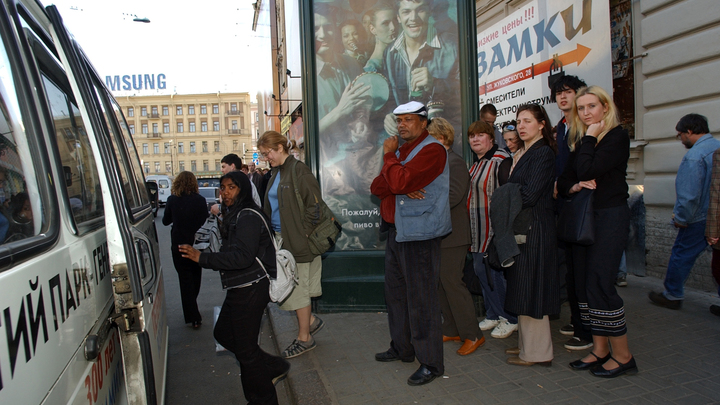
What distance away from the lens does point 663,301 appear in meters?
4.80

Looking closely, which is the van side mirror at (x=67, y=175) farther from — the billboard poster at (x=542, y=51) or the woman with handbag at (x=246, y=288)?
the billboard poster at (x=542, y=51)

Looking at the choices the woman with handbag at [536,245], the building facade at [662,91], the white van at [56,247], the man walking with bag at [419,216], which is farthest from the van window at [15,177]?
the building facade at [662,91]

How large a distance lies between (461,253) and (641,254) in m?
3.75

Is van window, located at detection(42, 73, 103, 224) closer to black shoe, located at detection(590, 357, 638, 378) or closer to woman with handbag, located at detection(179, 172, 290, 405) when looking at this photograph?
woman with handbag, located at detection(179, 172, 290, 405)

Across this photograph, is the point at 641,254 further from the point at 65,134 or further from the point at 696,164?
the point at 65,134

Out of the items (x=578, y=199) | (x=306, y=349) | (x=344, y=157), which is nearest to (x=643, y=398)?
(x=578, y=199)

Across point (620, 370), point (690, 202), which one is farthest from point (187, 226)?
point (690, 202)

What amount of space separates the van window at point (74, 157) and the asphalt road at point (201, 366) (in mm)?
2099

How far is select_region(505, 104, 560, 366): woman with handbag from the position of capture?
3355mm

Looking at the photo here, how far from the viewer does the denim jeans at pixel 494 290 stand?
420cm

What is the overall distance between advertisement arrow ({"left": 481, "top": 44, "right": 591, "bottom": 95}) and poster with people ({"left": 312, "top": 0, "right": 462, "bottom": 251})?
266 cm

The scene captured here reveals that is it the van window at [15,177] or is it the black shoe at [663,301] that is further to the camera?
the black shoe at [663,301]

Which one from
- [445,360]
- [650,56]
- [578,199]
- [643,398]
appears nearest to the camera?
[643,398]

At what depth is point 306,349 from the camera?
13.7ft
